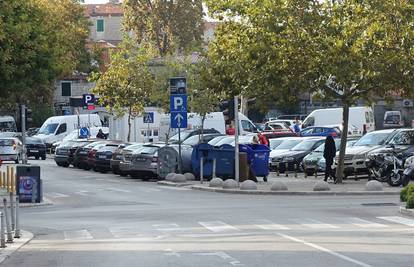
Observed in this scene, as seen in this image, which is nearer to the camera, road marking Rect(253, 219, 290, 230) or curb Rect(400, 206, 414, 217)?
road marking Rect(253, 219, 290, 230)

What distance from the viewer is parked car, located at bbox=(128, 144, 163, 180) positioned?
3724 centimetres

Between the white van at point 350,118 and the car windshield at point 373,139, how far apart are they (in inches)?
793

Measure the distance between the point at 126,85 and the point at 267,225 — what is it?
1486 inches

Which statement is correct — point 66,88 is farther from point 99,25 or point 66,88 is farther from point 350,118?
point 350,118

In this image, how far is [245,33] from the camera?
107 ft

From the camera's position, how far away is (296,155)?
39719 millimetres

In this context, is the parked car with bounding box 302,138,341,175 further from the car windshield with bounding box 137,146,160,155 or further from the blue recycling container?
the car windshield with bounding box 137,146,160,155

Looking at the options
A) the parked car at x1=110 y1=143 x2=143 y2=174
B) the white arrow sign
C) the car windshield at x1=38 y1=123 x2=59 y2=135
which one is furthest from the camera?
the car windshield at x1=38 y1=123 x2=59 y2=135

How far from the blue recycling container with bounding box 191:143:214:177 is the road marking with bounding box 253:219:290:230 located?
46.6 feet

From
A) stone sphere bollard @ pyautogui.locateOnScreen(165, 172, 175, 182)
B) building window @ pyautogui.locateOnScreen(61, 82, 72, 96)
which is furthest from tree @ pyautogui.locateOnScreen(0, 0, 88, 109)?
building window @ pyautogui.locateOnScreen(61, 82, 72, 96)

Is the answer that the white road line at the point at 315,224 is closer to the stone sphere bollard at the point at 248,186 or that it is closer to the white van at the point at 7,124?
the stone sphere bollard at the point at 248,186

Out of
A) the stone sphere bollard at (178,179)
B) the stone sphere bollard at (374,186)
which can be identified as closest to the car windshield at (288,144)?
the stone sphere bollard at (178,179)

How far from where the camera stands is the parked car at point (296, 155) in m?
39.7

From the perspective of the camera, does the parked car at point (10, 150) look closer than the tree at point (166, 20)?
Yes
